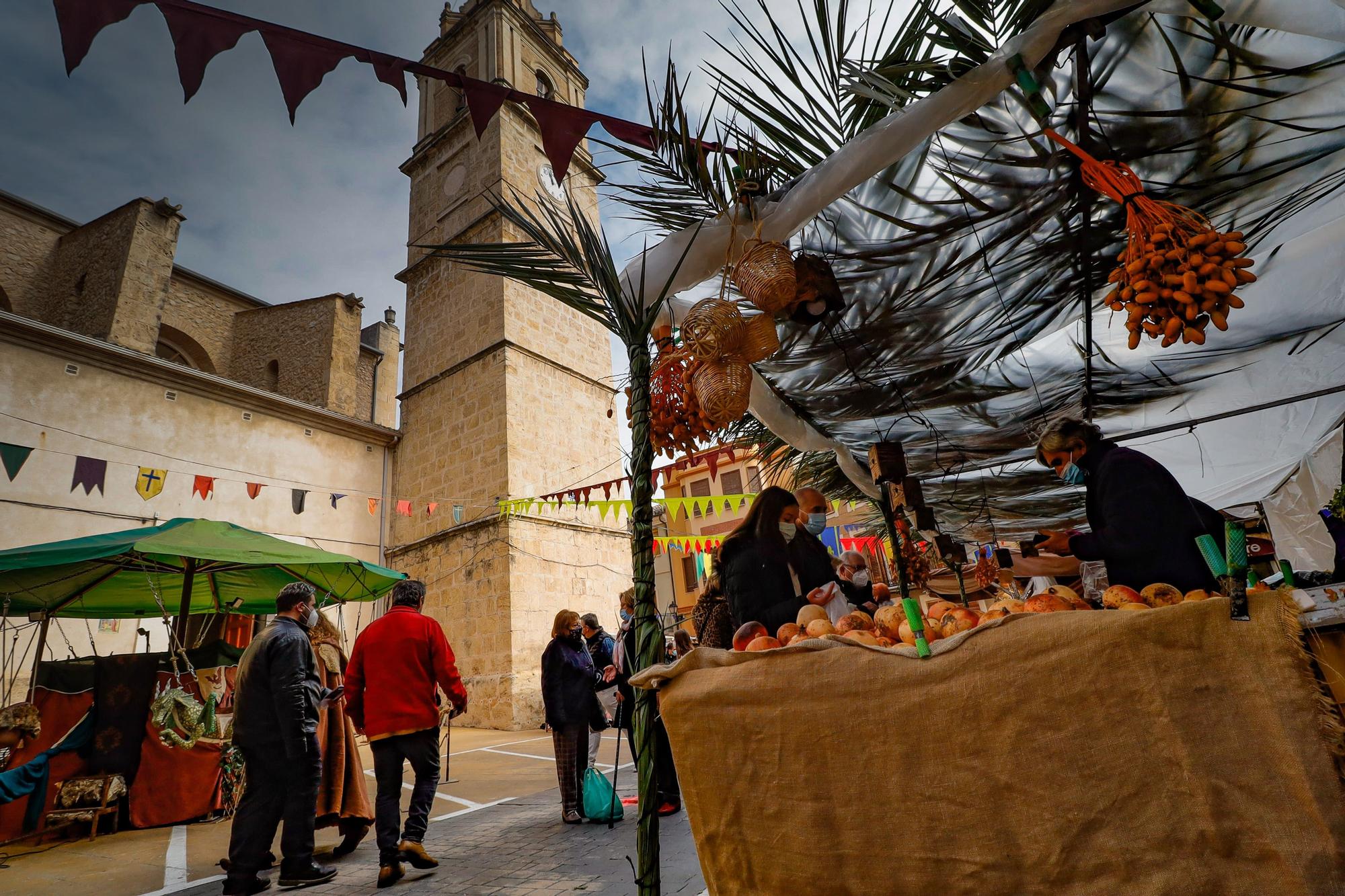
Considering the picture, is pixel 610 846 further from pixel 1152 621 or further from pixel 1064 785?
pixel 1152 621

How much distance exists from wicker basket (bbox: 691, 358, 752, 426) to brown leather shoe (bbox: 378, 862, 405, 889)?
343cm

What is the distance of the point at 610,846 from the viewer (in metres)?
4.12

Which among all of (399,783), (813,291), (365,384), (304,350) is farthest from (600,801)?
(365,384)

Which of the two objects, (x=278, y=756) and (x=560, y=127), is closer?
(x=560, y=127)

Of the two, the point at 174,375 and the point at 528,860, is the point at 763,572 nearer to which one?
the point at 528,860

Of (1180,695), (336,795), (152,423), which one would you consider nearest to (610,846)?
(336,795)

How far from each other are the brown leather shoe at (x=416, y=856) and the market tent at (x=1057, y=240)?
3488 mm

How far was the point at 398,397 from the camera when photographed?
685 inches

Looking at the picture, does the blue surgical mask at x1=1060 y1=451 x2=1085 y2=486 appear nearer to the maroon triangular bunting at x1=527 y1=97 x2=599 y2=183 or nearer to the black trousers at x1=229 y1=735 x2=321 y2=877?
the maroon triangular bunting at x1=527 y1=97 x2=599 y2=183

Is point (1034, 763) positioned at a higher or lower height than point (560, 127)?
lower

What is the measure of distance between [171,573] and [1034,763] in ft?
29.8

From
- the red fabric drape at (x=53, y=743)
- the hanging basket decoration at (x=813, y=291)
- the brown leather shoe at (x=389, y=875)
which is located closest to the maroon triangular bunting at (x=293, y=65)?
the hanging basket decoration at (x=813, y=291)

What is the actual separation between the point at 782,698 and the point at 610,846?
3106 millimetres

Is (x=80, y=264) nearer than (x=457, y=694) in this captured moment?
No
